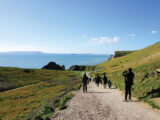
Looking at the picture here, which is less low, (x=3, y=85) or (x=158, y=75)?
(x=158, y=75)

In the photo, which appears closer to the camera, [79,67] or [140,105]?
[140,105]

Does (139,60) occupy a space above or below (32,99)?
above

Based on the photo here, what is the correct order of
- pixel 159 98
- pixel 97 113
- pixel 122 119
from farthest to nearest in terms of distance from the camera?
pixel 159 98 → pixel 97 113 → pixel 122 119

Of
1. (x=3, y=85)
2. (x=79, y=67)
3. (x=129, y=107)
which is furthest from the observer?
(x=79, y=67)

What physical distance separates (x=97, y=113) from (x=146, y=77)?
46.3 feet

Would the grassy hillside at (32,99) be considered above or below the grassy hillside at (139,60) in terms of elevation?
below

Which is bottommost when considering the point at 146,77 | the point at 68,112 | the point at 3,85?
the point at 3,85

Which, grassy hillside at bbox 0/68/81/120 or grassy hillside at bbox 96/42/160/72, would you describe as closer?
grassy hillside at bbox 0/68/81/120

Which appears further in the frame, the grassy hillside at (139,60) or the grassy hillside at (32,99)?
the grassy hillside at (139,60)

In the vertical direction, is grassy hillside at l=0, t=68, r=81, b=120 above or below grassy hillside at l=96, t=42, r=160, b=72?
below

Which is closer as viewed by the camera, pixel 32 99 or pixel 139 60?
pixel 32 99

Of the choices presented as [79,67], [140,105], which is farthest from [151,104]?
[79,67]

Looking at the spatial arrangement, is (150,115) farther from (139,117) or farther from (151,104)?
(151,104)

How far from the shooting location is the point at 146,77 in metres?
21.7
